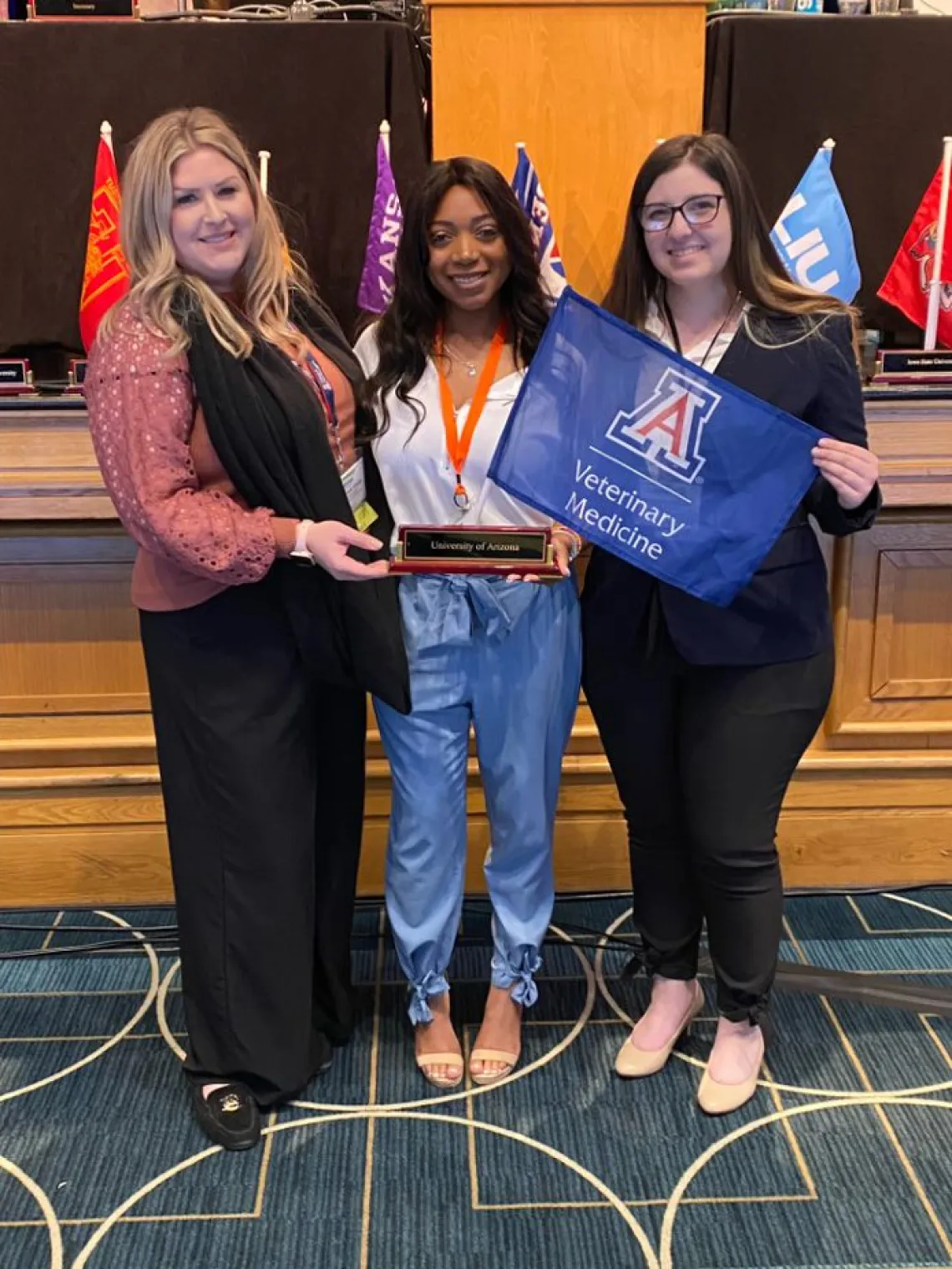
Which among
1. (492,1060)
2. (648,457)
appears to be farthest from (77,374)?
(492,1060)

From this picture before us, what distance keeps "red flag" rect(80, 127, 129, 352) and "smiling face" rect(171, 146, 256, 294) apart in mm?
650

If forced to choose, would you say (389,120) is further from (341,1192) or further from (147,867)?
(341,1192)

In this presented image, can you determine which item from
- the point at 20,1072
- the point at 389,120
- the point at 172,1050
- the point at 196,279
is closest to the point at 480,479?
the point at 196,279

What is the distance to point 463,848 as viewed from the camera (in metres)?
1.96

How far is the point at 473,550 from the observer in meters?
1.68

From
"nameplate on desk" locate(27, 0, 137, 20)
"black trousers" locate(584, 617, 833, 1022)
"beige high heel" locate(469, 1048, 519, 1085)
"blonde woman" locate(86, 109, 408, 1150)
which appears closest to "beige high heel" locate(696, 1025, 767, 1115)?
"black trousers" locate(584, 617, 833, 1022)

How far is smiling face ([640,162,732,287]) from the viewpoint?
157 cm

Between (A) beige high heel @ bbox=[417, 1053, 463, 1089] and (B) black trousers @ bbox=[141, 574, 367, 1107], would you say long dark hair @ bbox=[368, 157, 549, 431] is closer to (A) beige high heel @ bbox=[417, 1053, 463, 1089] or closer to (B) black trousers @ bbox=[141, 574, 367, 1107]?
(B) black trousers @ bbox=[141, 574, 367, 1107]

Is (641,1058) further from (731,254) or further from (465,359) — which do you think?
(731,254)

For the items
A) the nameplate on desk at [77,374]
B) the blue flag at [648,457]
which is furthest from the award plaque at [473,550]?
the nameplate on desk at [77,374]

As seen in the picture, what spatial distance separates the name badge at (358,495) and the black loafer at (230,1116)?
902 millimetres

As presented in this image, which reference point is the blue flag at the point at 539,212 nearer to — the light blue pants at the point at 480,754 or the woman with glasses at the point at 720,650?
the woman with glasses at the point at 720,650

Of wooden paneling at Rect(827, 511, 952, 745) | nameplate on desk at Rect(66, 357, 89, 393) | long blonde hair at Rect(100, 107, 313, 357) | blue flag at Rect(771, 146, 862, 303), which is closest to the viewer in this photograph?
long blonde hair at Rect(100, 107, 313, 357)

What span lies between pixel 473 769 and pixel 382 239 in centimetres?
105
